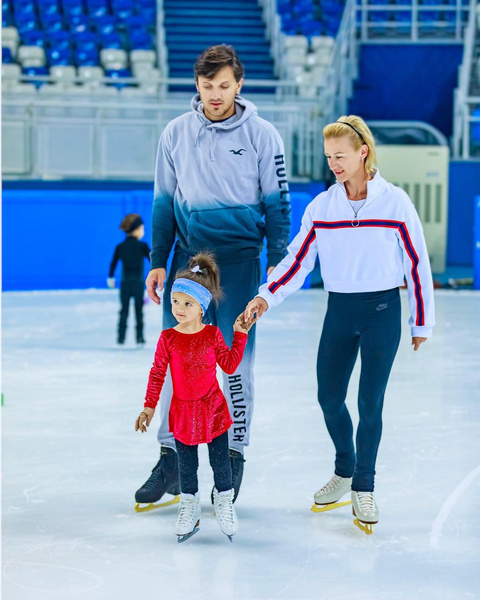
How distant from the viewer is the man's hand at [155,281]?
11.6ft

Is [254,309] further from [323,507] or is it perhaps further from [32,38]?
[32,38]

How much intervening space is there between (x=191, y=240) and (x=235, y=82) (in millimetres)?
544

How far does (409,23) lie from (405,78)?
2.64 ft

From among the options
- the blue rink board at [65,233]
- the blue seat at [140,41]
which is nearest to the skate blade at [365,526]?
the blue rink board at [65,233]

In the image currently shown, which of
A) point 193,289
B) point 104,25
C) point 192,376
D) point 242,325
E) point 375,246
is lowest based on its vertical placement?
point 192,376

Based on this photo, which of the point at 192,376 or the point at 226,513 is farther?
the point at 226,513

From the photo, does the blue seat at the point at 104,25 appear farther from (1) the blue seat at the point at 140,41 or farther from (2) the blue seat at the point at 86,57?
(2) the blue seat at the point at 86,57

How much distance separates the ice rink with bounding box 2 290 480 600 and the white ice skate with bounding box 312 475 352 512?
0.03 m

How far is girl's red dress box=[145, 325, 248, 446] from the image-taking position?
312 centimetres

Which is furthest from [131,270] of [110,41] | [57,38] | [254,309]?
[57,38]

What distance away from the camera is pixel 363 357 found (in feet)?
10.8

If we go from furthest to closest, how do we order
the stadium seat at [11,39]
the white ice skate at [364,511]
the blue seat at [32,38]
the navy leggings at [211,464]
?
the blue seat at [32,38]
the stadium seat at [11,39]
the white ice skate at [364,511]
the navy leggings at [211,464]

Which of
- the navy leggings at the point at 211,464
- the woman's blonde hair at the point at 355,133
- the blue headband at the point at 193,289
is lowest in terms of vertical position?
the navy leggings at the point at 211,464

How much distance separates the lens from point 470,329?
845 cm
